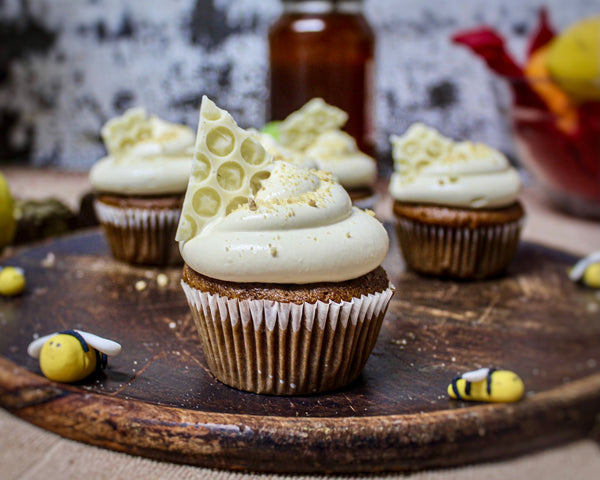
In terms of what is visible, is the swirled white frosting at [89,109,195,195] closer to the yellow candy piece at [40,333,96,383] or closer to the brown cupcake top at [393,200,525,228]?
the brown cupcake top at [393,200,525,228]

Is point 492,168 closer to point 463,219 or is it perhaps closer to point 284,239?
point 463,219

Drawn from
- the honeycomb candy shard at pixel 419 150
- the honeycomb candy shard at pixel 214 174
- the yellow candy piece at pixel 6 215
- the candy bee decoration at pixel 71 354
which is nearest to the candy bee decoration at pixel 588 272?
the honeycomb candy shard at pixel 419 150

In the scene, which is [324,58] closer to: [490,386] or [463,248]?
[463,248]

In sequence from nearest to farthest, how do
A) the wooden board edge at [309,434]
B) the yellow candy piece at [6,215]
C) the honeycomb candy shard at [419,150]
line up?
the wooden board edge at [309,434], the honeycomb candy shard at [419,150], the yellow candy piece at [6,215]

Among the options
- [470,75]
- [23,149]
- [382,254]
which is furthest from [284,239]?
[23,149]

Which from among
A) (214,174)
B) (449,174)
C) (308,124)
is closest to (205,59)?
(308,124)

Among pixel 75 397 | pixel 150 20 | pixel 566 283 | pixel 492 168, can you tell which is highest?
pixel 150 20

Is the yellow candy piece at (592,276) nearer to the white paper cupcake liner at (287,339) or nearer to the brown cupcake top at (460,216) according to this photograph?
the brown cupcake top at (460,216)
